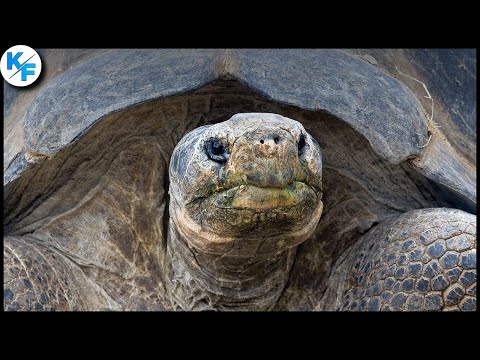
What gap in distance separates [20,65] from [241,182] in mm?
1214

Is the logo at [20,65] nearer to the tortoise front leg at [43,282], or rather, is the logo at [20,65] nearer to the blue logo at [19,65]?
the blue logo at [19,65]

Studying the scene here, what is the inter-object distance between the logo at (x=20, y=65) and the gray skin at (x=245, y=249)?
0.50m

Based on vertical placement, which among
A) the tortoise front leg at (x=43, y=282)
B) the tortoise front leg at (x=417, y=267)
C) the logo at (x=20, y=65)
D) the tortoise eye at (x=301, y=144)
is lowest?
the tortoise front leg at (x=417, y=267)

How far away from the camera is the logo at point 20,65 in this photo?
283 centimetres

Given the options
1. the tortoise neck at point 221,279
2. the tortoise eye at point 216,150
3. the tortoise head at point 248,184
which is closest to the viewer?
the tortoise head at point 248,184

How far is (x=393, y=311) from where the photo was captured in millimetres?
2658

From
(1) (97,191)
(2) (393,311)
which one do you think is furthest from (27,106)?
(2) (393,311)

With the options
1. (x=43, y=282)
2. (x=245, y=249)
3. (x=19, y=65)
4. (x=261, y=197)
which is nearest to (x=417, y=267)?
(x=245, y=249)

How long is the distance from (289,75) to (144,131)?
660 mm

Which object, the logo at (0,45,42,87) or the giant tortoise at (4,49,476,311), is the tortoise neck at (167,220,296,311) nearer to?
the giant tortoise at (4,49,476,311)

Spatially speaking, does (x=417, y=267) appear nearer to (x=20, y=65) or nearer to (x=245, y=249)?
(x=245, y=249)

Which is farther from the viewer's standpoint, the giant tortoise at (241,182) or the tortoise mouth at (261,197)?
the giant tortoise at (241,182)

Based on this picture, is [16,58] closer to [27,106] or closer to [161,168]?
[27,106]

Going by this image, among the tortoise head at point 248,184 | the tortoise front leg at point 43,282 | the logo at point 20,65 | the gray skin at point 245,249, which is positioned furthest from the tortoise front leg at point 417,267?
the logo at point 20,65
